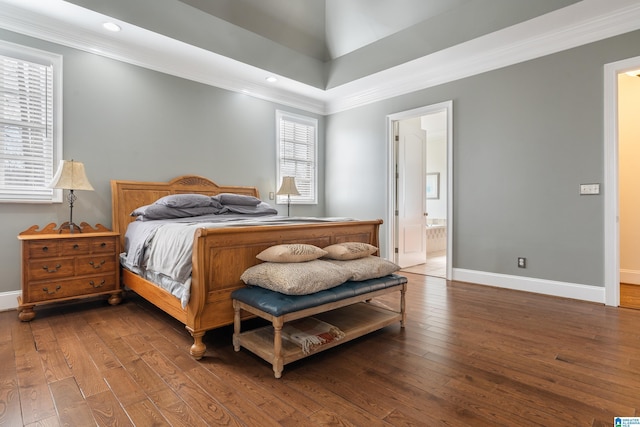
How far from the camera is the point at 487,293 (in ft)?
12.4

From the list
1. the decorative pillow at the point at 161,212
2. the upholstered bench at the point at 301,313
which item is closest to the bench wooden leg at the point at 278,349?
the upholstered bench at the point at 301,313

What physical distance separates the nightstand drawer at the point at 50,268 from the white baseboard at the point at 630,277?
20.4 feet

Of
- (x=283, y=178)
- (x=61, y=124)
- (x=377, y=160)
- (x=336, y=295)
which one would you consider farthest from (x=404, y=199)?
(x=61, y=124)

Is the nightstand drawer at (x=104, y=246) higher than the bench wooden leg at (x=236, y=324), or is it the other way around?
the nightstand drawer at (x=104, y=246)

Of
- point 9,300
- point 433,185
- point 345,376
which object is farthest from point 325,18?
A: point 433,185

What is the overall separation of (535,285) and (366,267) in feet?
7.85

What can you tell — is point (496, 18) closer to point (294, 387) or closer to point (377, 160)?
point (377, 160)

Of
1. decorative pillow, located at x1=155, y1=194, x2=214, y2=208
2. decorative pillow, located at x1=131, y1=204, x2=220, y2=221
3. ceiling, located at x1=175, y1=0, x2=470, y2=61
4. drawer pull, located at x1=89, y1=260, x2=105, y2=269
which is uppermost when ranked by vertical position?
ceiling, located at x1=175, y1=0, x2=470, y2=61

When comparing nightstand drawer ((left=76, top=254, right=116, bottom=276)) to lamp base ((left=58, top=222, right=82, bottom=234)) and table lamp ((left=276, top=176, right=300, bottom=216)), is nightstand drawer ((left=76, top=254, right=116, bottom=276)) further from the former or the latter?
table lamp ((left=276, top=176, right=300, bottom=216))

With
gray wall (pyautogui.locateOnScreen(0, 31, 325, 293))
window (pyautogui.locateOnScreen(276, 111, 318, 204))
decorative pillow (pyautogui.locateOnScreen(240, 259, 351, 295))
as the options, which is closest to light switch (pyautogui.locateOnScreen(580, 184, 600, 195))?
decorative pillow (pyautogui.locateOnScreen(240, 259, 351, 295))

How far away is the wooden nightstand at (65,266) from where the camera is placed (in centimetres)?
287

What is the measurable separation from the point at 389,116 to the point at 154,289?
397cm

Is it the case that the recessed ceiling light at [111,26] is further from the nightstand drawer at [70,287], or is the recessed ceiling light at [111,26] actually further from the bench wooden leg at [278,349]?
the bench wooden leg at [278,349]

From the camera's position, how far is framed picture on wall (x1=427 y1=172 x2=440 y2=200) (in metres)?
8.87
